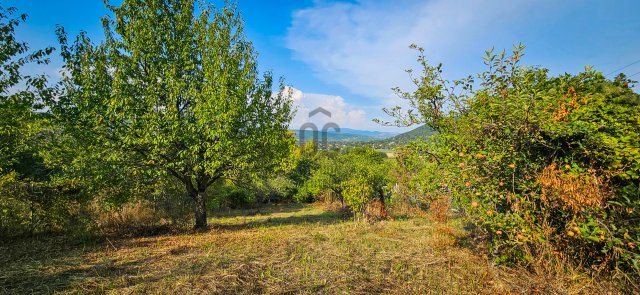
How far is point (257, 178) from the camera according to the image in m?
10.8

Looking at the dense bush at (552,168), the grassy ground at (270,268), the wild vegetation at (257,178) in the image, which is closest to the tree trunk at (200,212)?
the wild vegetation at (257,178)

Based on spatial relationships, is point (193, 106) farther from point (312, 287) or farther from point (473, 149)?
point (473, 149)

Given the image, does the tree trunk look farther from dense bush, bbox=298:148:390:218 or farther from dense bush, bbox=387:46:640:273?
dense bush, bbox=387:46:640:273

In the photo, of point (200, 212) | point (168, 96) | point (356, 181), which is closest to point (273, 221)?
point (200, 212)

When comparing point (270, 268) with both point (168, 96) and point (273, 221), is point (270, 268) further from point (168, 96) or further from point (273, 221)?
point (273, 221)

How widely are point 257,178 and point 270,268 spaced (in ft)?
16.9

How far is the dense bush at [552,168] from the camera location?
4.31 m

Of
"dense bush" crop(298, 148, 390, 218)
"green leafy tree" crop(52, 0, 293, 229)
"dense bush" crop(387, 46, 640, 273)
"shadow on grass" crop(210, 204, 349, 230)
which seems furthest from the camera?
"dense bush" crop(298, 148, 390, 218)

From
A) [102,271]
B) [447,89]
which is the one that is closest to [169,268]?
[102,271]

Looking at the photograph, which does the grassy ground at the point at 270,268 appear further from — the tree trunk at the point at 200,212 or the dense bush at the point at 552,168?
the tree trunk at the point at 200,212

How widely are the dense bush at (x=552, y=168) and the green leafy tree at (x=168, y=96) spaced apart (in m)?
6.41

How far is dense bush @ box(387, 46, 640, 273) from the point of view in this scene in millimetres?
4309

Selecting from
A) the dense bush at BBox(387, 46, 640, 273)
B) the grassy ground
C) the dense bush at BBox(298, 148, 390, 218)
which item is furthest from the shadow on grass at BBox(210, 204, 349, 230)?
the dense bush at BBox(387, 46, 640, 273)

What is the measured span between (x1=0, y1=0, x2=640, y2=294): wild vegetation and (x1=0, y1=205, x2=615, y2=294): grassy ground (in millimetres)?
48
